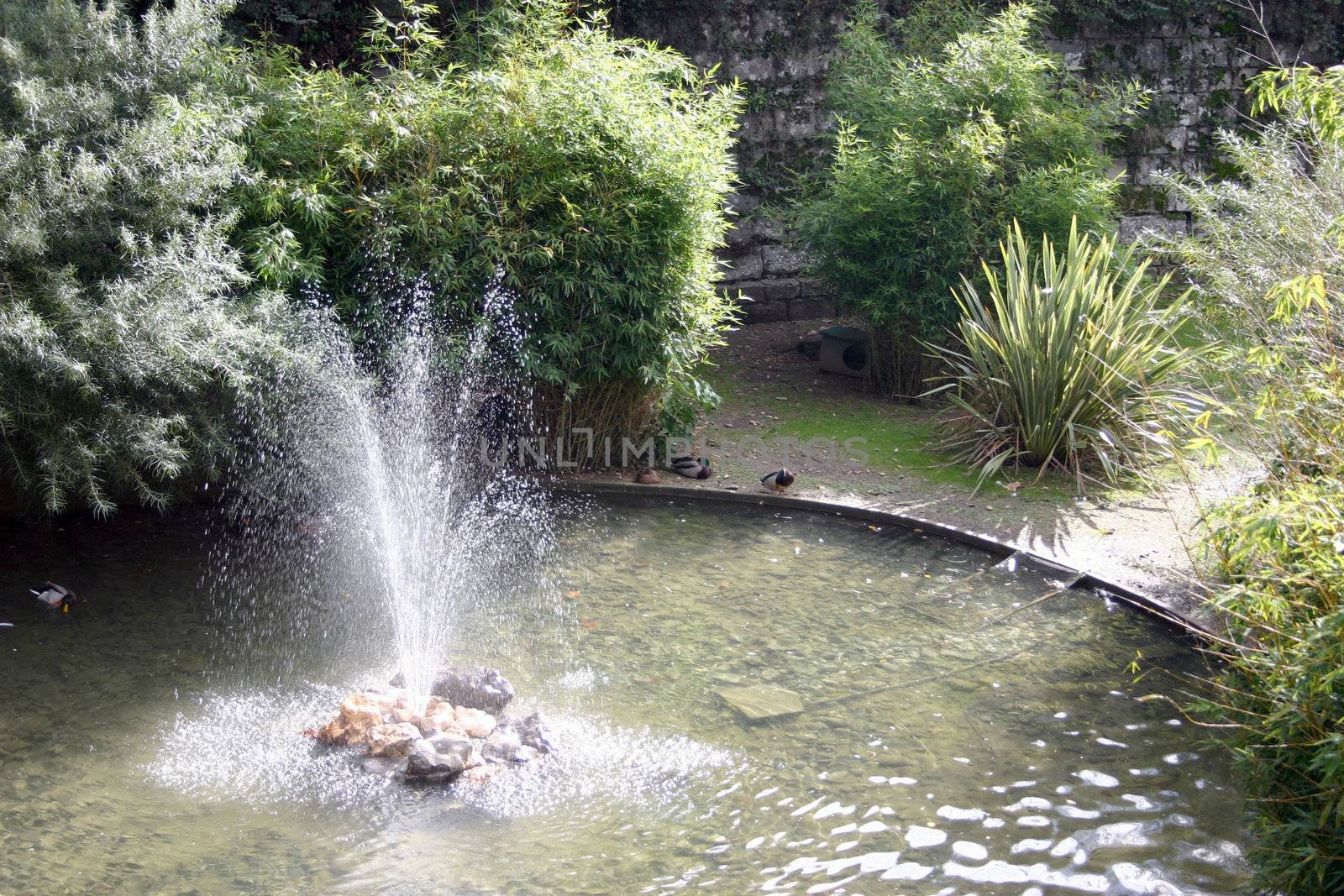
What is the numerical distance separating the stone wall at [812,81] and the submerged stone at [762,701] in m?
4.63

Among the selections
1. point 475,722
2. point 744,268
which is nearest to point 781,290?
point 744,268

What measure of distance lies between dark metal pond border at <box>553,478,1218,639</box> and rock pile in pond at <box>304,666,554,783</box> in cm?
240

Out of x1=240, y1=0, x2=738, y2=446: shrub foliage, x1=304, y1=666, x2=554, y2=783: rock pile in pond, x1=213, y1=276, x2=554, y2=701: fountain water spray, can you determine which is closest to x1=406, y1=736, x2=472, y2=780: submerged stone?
x1=304, y1=666, x2=554, y2=783: rock pile in pond

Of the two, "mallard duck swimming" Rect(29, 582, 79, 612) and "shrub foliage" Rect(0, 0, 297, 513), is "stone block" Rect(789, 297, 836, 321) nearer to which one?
"shrub foliage" Rect(0, 0, 297, 513)

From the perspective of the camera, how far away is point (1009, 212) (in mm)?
7449

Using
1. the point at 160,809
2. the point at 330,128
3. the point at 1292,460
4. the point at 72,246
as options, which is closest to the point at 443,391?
the point at 330,128

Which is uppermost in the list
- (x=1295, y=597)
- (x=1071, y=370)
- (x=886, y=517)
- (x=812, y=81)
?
(x=812, y=81)

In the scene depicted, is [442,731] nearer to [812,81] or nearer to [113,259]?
[113,259]

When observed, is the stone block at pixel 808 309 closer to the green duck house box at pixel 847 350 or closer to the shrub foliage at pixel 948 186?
the green duck house box at pixel 847 350

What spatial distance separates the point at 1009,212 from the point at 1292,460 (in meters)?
4.36

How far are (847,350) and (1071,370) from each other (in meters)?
2.25

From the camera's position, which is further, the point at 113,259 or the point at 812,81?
the point at 812,81

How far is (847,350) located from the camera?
8.30 m

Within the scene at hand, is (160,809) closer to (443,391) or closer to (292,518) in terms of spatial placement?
(292,518)
